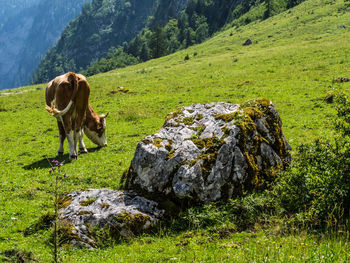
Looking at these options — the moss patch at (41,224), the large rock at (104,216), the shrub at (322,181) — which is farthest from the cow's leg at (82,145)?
the shrub at (322,181)

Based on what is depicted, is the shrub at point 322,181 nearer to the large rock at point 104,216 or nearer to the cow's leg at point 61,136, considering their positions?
the large rock at point 104,216

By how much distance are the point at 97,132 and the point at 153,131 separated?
14.6 ft

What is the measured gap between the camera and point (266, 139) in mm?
11914

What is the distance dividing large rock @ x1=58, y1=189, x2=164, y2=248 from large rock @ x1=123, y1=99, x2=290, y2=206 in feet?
2.47

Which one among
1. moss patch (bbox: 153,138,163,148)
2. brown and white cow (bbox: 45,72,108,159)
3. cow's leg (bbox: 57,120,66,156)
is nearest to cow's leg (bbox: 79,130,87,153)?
brown and white cow (bbox: 45,72,108,159)

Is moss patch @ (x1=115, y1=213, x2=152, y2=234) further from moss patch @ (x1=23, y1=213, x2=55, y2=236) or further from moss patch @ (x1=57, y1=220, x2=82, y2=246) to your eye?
moss patch @ (x1=23, y1=213, x2=55, y2=236)

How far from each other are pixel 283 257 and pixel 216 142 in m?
5.37

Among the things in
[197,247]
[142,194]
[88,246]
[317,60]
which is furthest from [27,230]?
[317,60]

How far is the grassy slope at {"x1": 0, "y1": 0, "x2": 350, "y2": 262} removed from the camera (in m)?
7.61

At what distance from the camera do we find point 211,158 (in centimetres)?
1044

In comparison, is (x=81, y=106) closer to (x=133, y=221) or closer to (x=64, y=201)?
(x=64, y=201)

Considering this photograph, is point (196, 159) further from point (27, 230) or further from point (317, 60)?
point (317, 60)

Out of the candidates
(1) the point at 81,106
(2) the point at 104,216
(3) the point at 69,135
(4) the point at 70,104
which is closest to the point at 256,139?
(2) the point at 104,216

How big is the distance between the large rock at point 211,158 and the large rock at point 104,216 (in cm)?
75
